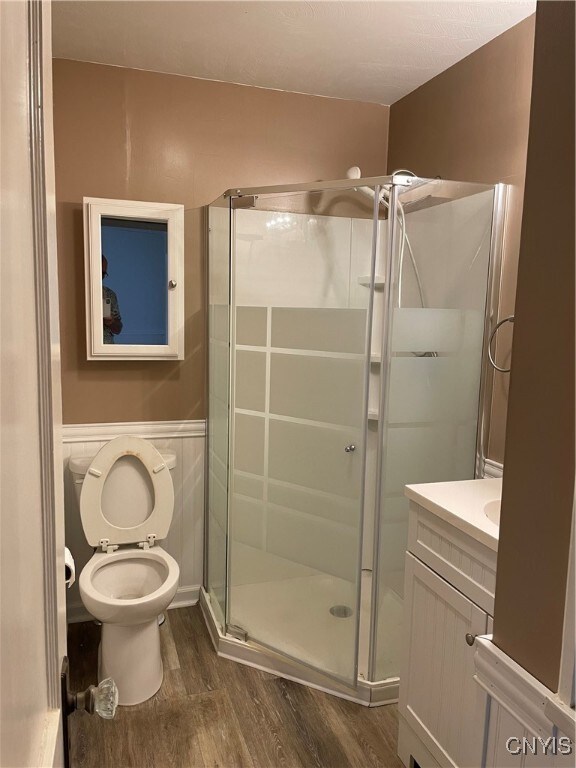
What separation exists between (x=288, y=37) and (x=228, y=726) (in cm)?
260

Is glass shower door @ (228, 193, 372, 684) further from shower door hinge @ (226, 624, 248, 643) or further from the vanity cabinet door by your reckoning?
the vanity cabinet door

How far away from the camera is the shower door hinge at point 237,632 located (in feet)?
7.84

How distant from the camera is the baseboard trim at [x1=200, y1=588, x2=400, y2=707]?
2.11m

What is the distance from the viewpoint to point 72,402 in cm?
252

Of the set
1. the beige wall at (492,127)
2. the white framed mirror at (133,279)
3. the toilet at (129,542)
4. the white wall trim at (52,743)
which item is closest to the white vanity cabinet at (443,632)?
the beige wall at (492,127)

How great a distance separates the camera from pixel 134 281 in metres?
2.52

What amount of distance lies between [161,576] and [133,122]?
201 cm

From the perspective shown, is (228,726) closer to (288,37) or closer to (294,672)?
(294,672)

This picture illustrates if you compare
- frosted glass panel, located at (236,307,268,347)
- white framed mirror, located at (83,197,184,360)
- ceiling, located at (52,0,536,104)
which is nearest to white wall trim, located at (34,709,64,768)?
frosted glass panel, located at (236,307,268,347)

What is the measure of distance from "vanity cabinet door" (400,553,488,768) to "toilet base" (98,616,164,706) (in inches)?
38.2

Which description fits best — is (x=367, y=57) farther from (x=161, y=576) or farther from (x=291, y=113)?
(x=161, y=576)

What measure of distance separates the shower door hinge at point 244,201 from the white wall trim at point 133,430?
106cm

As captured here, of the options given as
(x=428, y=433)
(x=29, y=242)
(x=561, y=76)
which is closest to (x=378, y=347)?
(x=428, y=433)

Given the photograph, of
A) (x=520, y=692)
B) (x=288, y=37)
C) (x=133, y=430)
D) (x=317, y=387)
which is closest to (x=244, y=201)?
(x=288, y=37)
